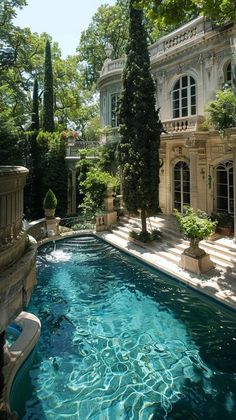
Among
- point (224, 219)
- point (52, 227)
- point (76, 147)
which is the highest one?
point (76, 147)

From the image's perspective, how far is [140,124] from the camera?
14.2 meters

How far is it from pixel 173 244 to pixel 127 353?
7.36 metres

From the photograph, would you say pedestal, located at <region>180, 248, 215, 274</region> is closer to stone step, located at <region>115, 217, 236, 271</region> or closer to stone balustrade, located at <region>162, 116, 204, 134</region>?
stone step, located at <region>115, 217, 236, 271</region>

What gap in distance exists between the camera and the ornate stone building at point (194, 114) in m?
14.5

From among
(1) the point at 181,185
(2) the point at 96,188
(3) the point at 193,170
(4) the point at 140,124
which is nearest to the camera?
(4) the point at 140,124

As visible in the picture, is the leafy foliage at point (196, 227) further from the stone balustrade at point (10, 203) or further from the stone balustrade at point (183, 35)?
the stone balustrade at point (183, 35)

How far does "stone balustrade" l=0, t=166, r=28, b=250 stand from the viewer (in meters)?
3.79

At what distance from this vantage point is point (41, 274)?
11477 mm

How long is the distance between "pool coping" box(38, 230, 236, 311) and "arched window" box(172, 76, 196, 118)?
310 inches

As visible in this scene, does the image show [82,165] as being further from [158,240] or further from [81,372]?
[81,372]

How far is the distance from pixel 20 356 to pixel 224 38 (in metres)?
15.2

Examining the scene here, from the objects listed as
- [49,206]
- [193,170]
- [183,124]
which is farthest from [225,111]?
[49,206]

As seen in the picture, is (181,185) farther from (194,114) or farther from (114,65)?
(114,65)

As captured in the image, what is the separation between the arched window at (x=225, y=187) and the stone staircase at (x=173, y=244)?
2144 millimetres
